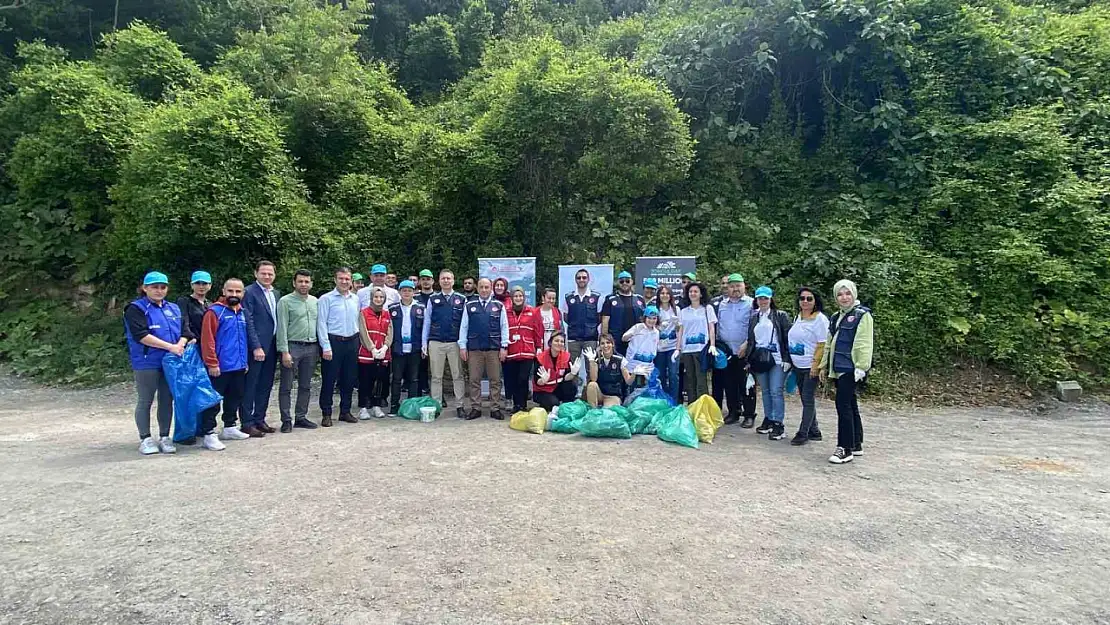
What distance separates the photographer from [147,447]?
5.76 meters

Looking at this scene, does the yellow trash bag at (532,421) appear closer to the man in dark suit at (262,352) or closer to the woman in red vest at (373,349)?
the woman in red vest at (373,349)

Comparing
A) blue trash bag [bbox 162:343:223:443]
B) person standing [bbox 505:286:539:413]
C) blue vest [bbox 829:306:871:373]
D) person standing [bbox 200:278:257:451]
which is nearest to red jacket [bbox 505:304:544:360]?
person standing [bbox 505:286:539:413]

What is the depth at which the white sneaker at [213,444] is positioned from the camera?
587 centimetres

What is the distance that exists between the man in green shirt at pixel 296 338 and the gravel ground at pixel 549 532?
0.55 m

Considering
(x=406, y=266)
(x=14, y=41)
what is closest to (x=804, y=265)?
(x=406, y=266)

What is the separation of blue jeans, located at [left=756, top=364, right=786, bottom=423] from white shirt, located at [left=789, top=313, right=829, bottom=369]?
330 millimetres

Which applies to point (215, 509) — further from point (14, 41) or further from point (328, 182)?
point (14, 41)

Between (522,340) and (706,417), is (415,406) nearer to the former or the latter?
(522,340)

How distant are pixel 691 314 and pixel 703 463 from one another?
6.97 feet

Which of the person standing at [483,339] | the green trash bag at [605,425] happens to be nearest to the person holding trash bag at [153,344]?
the person standing at [483,339]

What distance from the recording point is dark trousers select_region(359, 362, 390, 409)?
292 inches

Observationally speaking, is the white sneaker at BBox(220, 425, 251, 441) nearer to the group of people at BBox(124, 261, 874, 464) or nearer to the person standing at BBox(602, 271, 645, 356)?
the group of people at BBox(124, 261, 874, 464)

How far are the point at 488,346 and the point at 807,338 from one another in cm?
349

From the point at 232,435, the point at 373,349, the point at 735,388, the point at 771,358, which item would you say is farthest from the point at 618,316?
the point at 232,435
